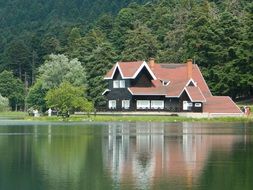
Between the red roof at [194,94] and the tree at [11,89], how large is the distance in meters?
38.2

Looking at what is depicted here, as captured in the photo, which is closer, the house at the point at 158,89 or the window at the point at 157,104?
the house at the point at 158,89

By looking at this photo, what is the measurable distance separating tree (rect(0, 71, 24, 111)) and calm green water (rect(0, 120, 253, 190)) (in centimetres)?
6532

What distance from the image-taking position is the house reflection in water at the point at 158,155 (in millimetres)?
22328

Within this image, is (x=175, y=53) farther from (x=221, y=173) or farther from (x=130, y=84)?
(x=221, y=173)

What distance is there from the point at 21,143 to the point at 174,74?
43.1 metres

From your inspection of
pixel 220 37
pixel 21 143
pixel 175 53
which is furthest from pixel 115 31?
pixel 21 143

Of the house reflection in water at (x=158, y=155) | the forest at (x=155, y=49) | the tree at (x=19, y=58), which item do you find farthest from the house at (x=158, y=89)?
the tree at (x=19, y=58)

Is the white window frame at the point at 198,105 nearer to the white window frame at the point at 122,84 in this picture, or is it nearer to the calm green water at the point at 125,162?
the white window frame at the point at 122,84

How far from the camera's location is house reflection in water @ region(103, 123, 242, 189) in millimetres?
22328

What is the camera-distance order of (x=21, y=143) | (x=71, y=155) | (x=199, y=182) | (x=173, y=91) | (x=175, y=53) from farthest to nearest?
1. (x=175, y=53)
2. (x=173, y=91)
3. (x=21, y=143)
4. (x=71, y=155)
5. (x=199, y=182)

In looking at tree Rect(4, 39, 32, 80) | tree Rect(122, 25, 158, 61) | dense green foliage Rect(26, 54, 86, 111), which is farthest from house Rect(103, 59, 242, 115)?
tree Rect(4, 39, 32, 80)

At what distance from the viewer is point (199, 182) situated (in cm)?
2108

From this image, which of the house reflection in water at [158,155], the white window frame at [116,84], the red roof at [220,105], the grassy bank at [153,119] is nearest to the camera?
the house reflection in water at [158,155]

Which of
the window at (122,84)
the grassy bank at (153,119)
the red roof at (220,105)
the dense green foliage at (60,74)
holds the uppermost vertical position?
the dense green foliage at (60,74)
